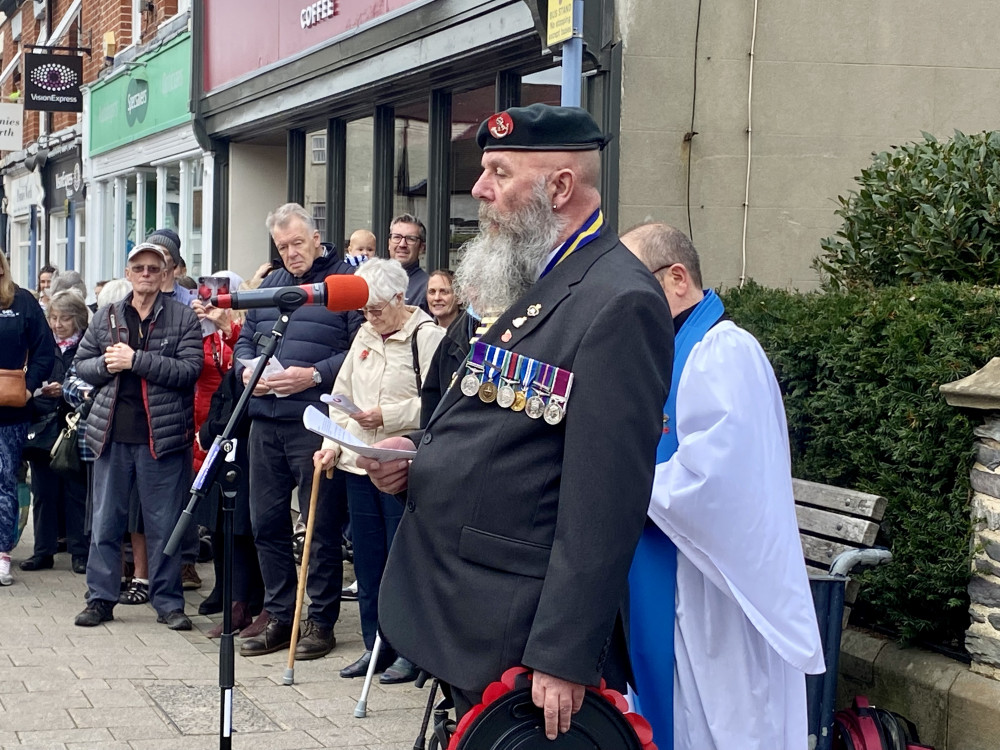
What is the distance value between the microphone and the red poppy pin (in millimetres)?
1245

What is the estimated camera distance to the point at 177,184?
1573cm

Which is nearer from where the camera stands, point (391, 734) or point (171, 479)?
point (391, 734)

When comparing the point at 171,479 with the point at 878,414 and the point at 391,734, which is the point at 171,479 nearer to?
the point at 391,734

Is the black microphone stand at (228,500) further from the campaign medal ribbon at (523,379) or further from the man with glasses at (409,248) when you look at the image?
the man with glasses at (409,248)

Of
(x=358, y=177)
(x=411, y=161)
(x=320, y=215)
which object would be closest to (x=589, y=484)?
(x=411, y=161)

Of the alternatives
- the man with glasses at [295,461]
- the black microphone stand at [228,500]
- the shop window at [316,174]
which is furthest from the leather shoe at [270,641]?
the shop window at [316,174]

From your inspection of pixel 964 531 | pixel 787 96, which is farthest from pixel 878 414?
pixel 787 96

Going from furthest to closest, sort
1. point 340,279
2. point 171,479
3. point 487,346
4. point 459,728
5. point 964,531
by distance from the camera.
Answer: point 171,479 → point 964,531 → point 340,279 → point 487,346 → point 459,728

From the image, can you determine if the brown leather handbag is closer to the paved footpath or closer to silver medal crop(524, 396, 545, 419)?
the paved footpath

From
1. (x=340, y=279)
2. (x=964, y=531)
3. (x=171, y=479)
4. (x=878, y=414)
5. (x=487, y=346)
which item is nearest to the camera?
(x=487, y=346)

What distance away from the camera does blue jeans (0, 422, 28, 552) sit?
847 cm

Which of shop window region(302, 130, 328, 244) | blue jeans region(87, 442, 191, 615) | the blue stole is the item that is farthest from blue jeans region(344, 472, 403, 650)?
shop window region(302, 130, 328, 244)

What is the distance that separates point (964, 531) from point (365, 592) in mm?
2821

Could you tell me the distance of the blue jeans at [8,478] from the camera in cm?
847
